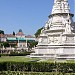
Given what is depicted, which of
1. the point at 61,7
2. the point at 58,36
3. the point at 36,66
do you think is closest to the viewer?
the point at 36,66

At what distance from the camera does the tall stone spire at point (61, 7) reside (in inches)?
1943

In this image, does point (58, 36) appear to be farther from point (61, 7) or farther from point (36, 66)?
point (36, 66)

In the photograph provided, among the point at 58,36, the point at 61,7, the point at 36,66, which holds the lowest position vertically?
the point at 36,66

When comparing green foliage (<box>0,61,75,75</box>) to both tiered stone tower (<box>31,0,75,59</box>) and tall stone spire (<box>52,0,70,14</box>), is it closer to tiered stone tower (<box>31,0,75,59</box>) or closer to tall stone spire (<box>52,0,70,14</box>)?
tiered stone tower (<box>31,0,75,59</box>)

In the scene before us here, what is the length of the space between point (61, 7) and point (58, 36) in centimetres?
645

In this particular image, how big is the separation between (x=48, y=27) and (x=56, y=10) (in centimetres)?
342

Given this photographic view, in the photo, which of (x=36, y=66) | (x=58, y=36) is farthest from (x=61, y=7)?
(x=36, y=66)

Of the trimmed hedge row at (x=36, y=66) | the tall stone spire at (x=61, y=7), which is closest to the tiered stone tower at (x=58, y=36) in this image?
the tall stone spire at (x=61, y=7)

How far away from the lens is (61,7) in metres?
49.7

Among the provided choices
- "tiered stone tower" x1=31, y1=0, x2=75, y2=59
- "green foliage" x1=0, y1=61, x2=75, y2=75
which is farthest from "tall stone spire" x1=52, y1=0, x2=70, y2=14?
"green foliage" x1=0, y1=61, x2=75, y2=75

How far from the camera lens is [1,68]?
26078 millimetres

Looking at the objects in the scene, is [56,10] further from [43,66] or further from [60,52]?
[43,66]

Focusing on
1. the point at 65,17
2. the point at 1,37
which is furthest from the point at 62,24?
the point at 1,37

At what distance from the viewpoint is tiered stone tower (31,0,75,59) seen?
41.0 m
